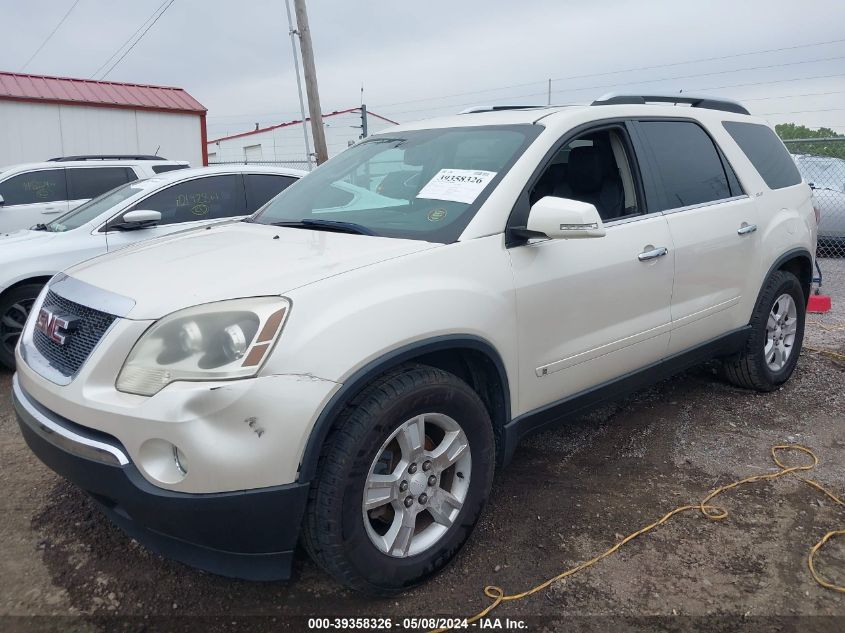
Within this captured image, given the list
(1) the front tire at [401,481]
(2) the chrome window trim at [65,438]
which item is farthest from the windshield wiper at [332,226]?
(2) the chrome window trim at [65,438]

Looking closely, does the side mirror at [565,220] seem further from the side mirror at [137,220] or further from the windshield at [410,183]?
the side mirror at [137,220]

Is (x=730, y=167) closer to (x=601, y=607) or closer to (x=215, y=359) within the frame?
(x=601, y=607)

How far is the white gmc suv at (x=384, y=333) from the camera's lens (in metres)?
2.11

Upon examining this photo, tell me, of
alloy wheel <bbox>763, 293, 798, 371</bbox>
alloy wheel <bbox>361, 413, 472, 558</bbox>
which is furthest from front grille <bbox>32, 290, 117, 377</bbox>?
alloy wheel <bbox>763, 293, 798, 371</bbox>

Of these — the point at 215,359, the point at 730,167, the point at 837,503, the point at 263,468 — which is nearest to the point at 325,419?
the point at 263,468

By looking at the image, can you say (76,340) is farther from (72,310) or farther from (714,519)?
(714,519)

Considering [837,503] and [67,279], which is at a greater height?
[67,279]

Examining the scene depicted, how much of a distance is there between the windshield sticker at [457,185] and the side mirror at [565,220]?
12.2 inches

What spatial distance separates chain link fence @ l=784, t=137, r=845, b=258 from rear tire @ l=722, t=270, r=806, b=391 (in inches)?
233

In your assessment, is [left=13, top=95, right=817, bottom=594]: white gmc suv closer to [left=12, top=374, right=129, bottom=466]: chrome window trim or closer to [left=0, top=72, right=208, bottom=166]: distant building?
[left=12, top=374, right=129, bottom=466]: chrome window trim

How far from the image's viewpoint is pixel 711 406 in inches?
176

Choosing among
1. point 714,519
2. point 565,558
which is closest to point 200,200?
point 565,558

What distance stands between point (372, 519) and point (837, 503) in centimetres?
226

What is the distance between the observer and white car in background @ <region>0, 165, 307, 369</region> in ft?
16.9
